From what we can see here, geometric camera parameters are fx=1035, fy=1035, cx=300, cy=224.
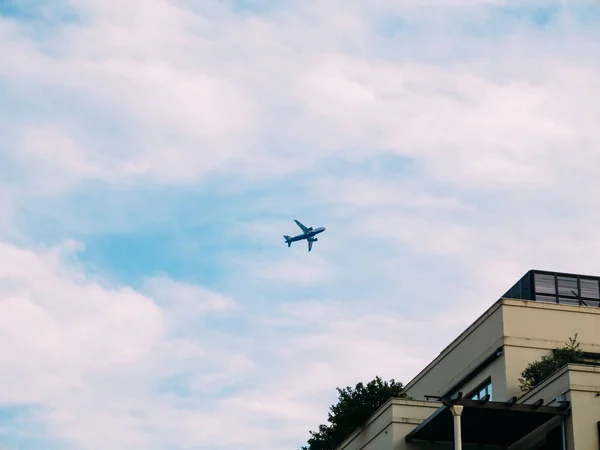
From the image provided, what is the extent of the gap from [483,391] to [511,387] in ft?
11.2

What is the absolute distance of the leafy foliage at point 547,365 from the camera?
4647 cm

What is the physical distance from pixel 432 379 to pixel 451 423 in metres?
14.0

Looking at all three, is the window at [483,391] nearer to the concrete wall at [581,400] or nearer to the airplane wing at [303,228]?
the concrete wall at [581,400]

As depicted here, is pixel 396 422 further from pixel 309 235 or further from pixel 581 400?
pixel 309 235

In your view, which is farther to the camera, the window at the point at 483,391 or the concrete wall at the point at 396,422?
the window at the point at 483,391

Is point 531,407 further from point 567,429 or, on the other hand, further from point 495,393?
point 495,393

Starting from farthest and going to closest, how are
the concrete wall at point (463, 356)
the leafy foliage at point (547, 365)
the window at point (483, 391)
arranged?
the window at point (483, 391) → the concrete wall at point (463, 356) → the leafy foliage at point (547, 365)

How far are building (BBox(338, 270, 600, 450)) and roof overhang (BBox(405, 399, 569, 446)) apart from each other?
0.04m

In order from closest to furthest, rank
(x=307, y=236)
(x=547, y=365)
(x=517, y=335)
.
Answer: (x=547, y=365) → (x=517, y=335) → (x=307, y=236)

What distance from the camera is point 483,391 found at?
1987 inches

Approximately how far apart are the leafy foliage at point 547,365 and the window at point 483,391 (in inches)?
101

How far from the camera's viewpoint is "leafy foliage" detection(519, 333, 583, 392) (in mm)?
46469


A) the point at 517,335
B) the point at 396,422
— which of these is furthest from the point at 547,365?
the point at 396,422

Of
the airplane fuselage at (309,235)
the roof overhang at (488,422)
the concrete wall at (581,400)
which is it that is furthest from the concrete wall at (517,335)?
the airplane fuselage at (309,235)
